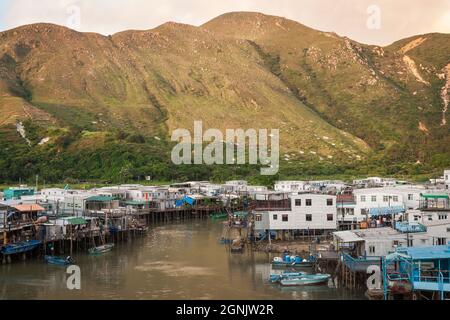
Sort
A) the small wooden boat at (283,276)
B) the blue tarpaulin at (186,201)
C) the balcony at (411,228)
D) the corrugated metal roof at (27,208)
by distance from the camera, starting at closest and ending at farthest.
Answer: the small wooden boat at (283,276) < the balcony at (411,228) < the corrugated metal roof at (27,208) < the blue tarpaulin at (186,201)

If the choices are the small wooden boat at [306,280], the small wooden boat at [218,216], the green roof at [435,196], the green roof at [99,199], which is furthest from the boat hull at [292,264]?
the small wooden boat at [218,216]

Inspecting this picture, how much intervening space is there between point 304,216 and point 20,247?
854 inches

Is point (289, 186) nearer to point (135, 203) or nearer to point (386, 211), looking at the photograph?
point (135, 203)

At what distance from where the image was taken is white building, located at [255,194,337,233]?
4588cm

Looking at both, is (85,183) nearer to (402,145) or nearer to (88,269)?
(88,269)

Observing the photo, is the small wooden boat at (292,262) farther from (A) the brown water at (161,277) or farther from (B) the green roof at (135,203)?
(B) the green roof at (135,203)

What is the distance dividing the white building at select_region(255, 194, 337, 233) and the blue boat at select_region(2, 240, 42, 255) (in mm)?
17335

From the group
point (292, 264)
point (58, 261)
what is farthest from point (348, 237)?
point (58, 261)

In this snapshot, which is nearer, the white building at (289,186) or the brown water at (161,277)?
the brown water at (161,277)

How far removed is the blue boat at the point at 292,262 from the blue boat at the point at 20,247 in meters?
17.8

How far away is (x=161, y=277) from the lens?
36250mm

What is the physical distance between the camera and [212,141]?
471 feet

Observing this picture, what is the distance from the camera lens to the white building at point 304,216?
1806 inches

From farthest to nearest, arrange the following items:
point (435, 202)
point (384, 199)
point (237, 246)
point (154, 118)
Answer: point (154, 118), point (384, 199), point (435, 202), point (237, 246)
